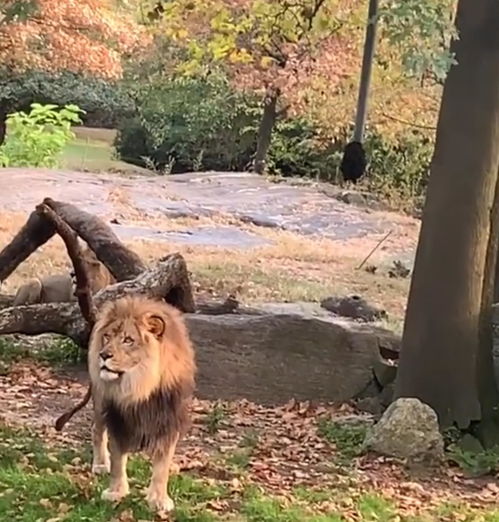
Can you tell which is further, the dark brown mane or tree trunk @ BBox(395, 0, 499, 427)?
tree trunk @ BBox(395, 0, 499, 427)

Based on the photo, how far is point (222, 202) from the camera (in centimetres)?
1827

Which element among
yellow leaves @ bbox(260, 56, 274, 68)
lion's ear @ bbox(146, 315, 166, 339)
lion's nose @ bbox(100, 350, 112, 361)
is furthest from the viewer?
yellow leaves @ bbox(260, 56, 274, 68)

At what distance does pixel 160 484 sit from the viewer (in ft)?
14.2

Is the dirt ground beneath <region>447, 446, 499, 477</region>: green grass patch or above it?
beneath

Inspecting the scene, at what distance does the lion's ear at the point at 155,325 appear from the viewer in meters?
4.21

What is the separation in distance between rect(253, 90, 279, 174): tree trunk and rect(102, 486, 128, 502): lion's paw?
63.7 ft

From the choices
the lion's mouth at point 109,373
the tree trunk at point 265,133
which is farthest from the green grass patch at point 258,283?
the tree trunk at point 265,133

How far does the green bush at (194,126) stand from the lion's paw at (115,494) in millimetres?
21167

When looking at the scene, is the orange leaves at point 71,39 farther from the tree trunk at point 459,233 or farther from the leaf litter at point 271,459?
the tree trunk at point 459,233

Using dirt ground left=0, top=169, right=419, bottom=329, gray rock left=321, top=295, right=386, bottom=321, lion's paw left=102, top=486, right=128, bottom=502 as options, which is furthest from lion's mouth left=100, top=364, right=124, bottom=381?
dirt ground left=0, top=169, right=419, bottom=329

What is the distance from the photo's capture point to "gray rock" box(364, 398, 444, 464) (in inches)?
220

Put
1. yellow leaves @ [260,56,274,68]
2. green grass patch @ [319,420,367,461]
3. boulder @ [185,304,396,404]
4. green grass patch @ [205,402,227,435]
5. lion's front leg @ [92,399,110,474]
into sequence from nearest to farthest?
lion's front leg @ [92,399,110,474]
green grass patch @ [319,420,367,461]
green grass patch @ [205,402,227,435]
boulder @ [185,304,396,404]
yellow leaves @ [260,56,274,68]

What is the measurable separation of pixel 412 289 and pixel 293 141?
749 inches

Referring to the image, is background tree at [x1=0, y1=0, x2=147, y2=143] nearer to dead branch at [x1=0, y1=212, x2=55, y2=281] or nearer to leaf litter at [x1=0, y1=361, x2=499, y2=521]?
dead branch at [x1=0, y1=212, x2=55, y2=281]
